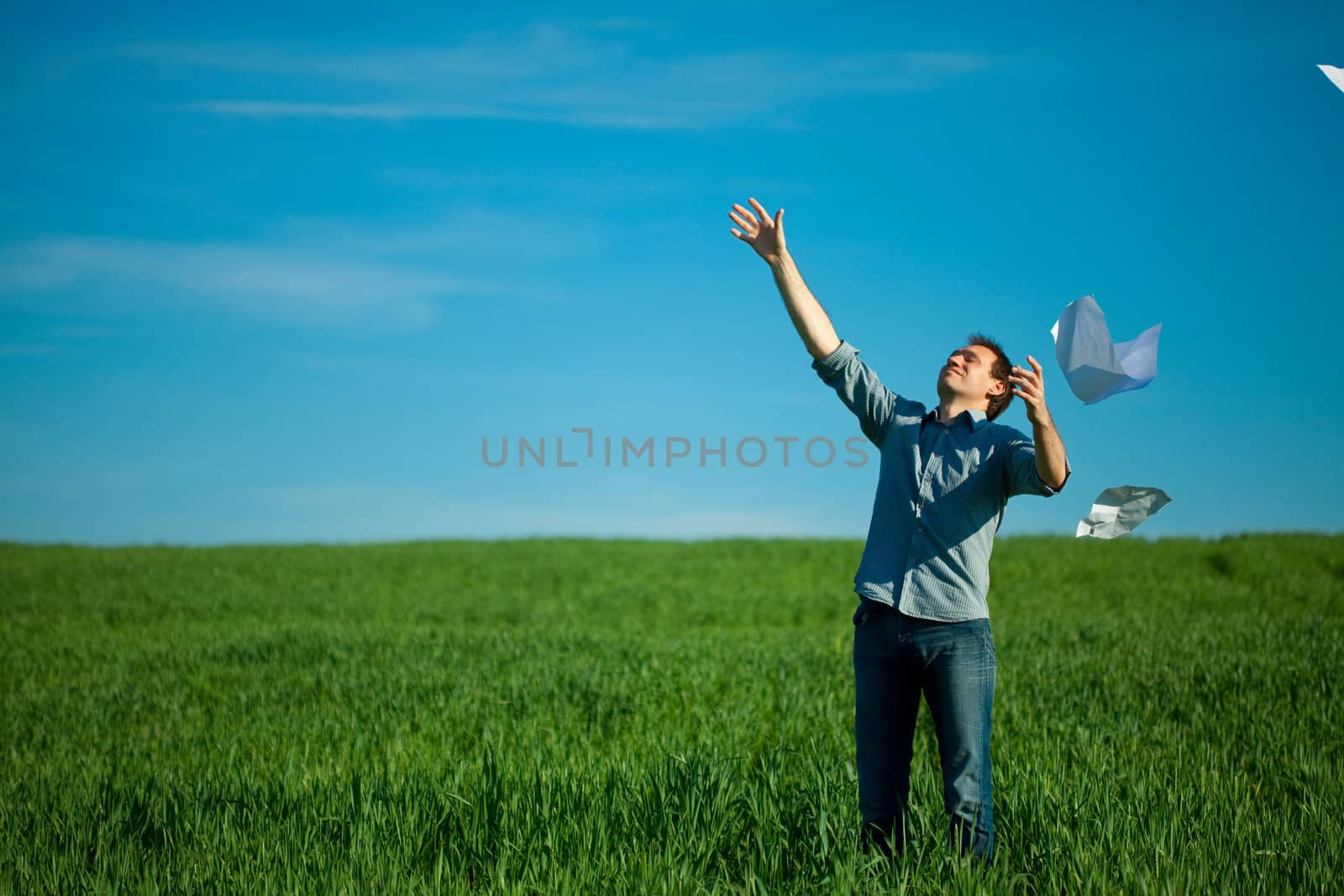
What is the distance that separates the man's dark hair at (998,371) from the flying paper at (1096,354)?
285mm

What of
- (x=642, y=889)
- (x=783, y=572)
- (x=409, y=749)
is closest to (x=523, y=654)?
(x=409, y=749)

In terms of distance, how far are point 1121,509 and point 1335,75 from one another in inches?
77.2

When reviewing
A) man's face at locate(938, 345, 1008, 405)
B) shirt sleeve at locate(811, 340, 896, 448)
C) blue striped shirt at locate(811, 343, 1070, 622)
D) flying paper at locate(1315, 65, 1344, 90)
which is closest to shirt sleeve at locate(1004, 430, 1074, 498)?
blue striped shirt at locate(811, 343, 1070, 622)

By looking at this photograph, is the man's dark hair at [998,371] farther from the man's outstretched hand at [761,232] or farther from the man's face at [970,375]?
the man's outstretched hand at [761,232]

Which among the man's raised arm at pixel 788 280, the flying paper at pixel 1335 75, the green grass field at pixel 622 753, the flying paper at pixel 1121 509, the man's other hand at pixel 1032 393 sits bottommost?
the green grass field at pixel 622 753

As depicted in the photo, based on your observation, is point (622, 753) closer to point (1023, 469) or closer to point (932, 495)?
point (932, 495)

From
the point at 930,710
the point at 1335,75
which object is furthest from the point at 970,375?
the point at 1335,75

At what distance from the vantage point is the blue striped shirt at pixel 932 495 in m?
4.02

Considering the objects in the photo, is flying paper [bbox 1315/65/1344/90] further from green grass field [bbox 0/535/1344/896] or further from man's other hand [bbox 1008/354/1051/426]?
green grass field [bbox 0/535/1344/896]

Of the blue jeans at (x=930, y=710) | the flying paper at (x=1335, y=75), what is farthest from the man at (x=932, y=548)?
the flying paper at (x=1335, y=75)

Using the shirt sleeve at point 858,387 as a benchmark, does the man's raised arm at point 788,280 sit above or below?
above

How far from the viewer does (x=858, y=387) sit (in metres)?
4.36

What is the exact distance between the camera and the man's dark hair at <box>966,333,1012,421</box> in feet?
14.1

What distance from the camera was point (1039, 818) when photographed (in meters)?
4.66
